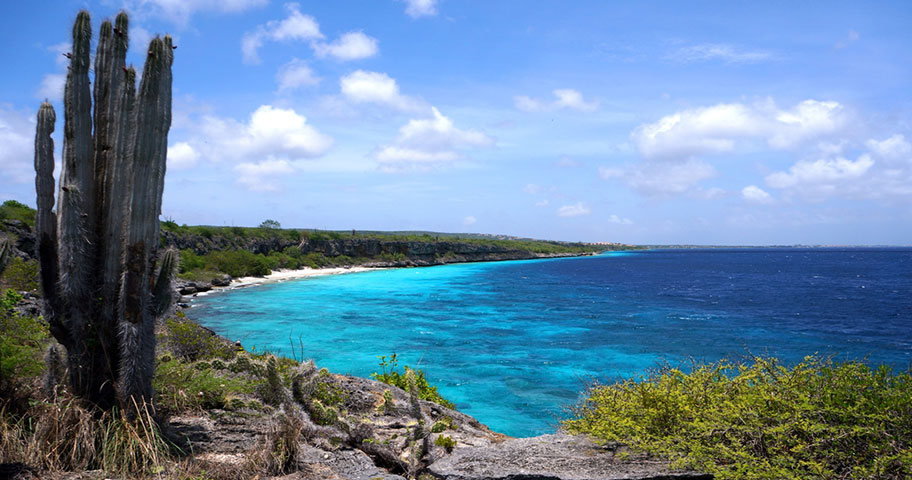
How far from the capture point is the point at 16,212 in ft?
103

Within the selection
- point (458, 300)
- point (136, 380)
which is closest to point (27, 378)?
point (136, 380)

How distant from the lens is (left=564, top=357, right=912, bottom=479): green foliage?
427 cm

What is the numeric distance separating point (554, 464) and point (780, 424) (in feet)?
7.36

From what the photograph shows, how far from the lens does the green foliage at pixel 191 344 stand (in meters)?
10.5

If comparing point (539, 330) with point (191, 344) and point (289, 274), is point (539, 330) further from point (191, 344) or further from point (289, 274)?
point (289, 274)

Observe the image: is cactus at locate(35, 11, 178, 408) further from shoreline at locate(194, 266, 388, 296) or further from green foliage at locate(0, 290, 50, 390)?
shoreline at locate(194, 266, 388, 296)

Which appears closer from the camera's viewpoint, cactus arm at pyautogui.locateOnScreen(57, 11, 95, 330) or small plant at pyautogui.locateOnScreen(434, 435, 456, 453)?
cactus arm at pyautogui.locateOnScreen(57, 11, 95, 330)

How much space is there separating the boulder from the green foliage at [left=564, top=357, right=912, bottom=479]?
0.53 feet

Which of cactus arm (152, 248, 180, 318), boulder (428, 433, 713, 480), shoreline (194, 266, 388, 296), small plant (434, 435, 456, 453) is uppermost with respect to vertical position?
cactus arm (152, 248, 180, 318)

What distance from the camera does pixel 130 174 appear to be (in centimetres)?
609

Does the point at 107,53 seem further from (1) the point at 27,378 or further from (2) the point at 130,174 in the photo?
(1) the point at 27,378

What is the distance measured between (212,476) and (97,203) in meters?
3.79

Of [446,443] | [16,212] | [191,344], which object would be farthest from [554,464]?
[16,212]

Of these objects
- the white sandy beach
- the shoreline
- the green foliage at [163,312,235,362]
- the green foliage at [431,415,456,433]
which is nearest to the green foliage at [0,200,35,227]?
the shoreline
